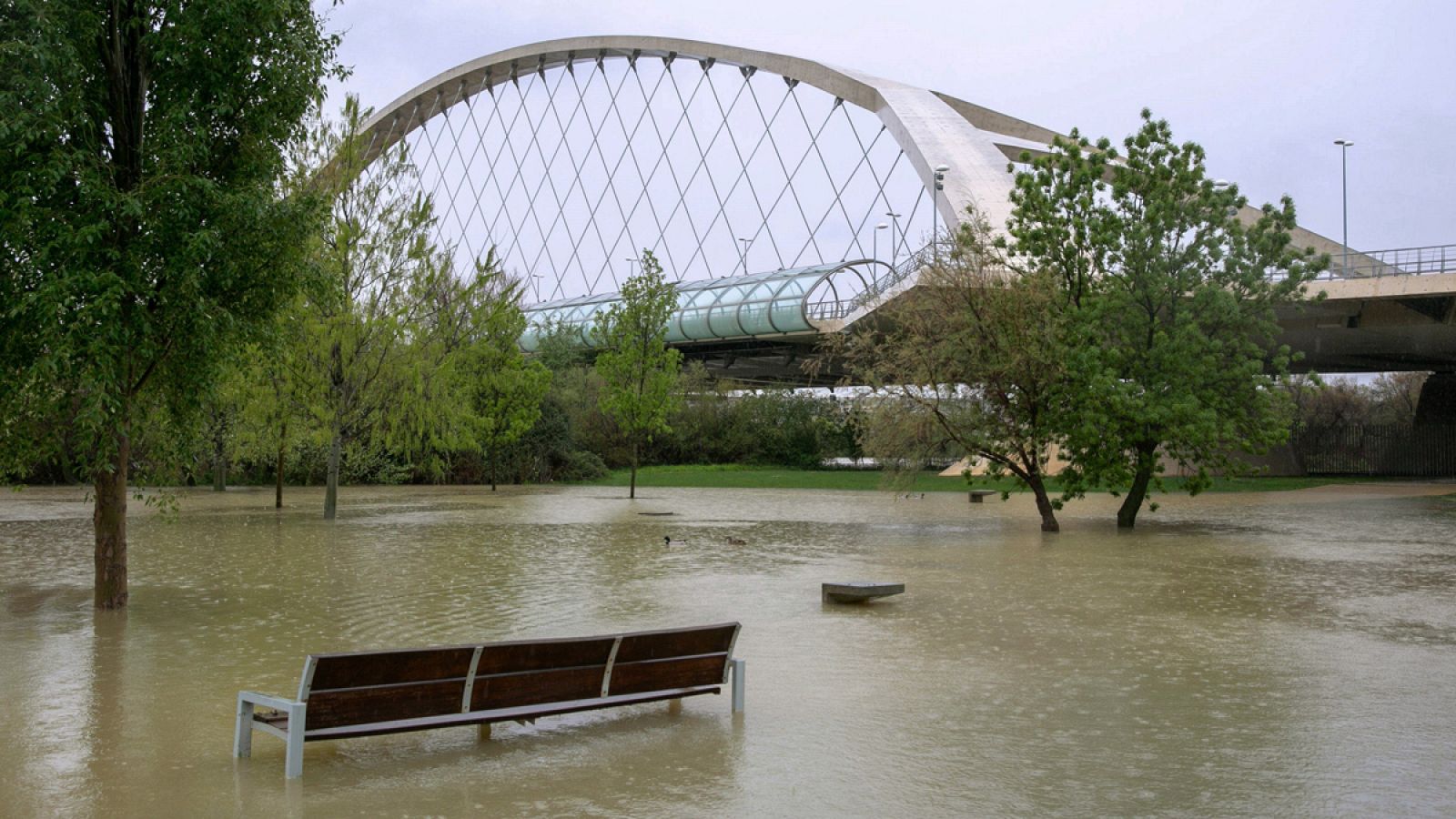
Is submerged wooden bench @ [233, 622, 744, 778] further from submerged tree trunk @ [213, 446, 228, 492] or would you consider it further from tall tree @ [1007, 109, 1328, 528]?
submerged tree trunk @ [213, 446, 228, 492]

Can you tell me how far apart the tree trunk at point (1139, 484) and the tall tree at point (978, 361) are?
1.70 meters

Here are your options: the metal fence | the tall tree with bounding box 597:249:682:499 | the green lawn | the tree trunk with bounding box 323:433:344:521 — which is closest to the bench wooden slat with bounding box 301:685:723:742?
the tree trunk with bounding box 323:433:344:521

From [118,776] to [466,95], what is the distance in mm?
75076

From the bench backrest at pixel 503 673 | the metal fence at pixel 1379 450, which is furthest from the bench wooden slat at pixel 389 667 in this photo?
the metal fence at pixel 1379 450

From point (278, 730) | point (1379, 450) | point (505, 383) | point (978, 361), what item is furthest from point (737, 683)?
point (1379, 450)

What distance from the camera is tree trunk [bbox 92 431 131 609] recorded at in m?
12.6

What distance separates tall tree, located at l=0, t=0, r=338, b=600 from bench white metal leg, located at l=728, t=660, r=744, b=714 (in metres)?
6.57

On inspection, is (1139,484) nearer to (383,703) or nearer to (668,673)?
(668,673)

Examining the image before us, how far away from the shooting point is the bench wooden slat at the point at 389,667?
6527 millimetres

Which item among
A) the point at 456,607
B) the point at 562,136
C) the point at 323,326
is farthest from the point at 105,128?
the point at 562,136

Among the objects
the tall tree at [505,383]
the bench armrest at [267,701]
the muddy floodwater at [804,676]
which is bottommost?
the muddy floodwater at [804,676]

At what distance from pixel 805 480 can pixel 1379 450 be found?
94.7ft

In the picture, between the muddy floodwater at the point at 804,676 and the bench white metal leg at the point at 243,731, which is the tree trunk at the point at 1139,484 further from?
the bench white metal leg at the point at 243,731

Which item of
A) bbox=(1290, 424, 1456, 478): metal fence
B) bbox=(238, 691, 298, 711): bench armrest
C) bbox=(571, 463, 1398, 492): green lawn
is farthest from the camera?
bbox=(1290, 424, 1456, 478): metal fence
